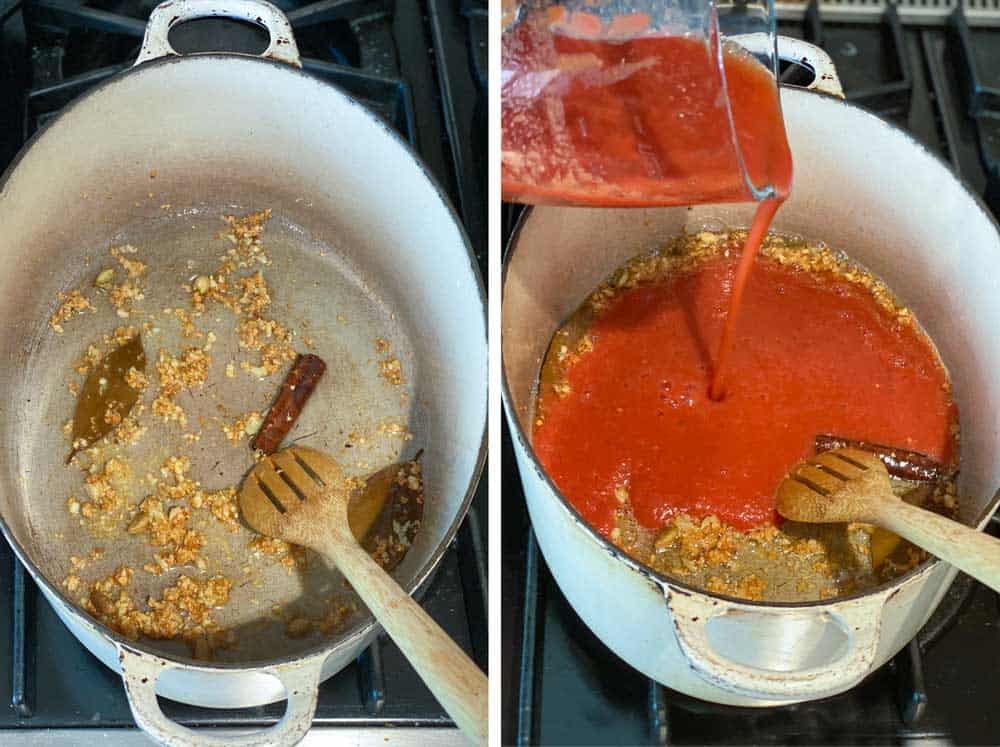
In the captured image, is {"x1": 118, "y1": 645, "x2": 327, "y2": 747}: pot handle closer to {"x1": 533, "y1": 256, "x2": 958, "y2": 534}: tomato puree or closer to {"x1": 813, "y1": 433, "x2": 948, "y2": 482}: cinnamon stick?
{"x1": 533, "y1": 256, "x2": 958, "y2": 534}: tomato puree

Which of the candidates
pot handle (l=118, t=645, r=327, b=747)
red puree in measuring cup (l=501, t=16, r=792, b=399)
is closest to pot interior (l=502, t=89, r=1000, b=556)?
Result: red puree in measuring cup (l=501, t=16, r=792, b=399)

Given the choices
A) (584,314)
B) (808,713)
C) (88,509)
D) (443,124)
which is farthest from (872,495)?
(88,509)

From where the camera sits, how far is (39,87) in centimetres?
74

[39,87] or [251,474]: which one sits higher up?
[39,87]

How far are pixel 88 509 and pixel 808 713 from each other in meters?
0.45

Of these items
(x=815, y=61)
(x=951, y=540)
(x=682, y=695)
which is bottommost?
(x=682, y=695)

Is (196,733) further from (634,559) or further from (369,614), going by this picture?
(634,559)

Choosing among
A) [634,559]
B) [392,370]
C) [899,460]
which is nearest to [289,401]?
[392,370]

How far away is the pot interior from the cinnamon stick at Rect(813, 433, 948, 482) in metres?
0.02

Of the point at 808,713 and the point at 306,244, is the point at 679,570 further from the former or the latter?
the point at 306,244

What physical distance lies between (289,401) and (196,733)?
0.83 feet

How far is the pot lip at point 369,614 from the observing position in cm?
55

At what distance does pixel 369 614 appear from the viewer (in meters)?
0.61

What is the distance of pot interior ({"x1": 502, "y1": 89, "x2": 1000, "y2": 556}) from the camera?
0.72m
